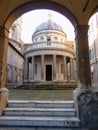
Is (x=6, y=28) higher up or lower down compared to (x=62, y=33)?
lower down

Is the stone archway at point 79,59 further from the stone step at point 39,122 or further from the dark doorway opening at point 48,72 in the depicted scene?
the dark doorway opening at point 48,72

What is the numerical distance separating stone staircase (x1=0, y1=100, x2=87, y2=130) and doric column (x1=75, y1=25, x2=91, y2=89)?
2.78 feet

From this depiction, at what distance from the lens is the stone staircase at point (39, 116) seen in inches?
161

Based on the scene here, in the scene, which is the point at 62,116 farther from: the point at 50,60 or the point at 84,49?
the point at 50,60

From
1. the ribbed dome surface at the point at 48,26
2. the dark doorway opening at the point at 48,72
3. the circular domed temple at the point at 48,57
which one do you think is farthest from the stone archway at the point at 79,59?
the ribbed dome surface at the point at 48,26

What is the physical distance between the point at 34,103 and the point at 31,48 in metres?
16.0

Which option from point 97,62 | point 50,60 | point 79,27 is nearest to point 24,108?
point 79,27

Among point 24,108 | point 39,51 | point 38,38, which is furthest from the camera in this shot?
point 38,38

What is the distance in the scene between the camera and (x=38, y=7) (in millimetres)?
5512

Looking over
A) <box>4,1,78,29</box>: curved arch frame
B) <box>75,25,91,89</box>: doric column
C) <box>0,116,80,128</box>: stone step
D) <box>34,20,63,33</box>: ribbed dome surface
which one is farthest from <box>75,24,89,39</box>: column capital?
<box>34,20,63,33</box>: ribbed dome surface

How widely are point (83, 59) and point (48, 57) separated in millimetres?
16879

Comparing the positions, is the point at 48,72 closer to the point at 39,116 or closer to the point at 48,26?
the point at 48,26

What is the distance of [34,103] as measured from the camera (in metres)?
4.95

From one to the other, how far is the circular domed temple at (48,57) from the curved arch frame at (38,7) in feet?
39.8
